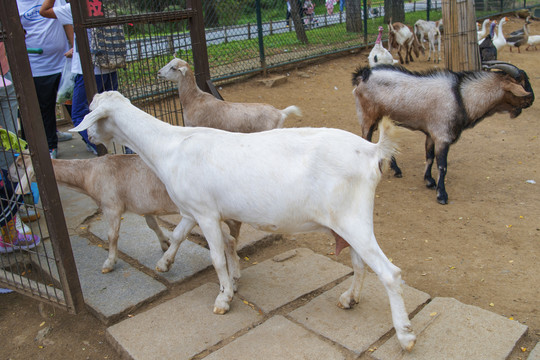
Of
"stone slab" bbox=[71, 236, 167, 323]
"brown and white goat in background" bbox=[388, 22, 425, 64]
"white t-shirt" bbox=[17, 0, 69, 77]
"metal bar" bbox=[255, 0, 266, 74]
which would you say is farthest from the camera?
"brown and white goat in background" bbox=[388, 22, 425, 64]

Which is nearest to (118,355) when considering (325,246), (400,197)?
(325,246)

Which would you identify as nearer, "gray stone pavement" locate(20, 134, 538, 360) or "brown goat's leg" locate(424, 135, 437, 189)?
"gray stone pavement" locate(20, 134, 538, 360)

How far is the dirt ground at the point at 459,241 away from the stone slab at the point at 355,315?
1.37 feet

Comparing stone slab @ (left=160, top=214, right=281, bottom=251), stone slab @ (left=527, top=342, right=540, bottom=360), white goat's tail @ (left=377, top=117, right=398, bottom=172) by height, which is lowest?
stone slab @ (left=527, top=342, right=540, bottom=360)

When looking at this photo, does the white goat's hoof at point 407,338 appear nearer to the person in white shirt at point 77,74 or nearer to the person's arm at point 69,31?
the person in white shirt at point 77,74

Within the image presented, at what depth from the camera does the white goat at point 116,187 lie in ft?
12.5

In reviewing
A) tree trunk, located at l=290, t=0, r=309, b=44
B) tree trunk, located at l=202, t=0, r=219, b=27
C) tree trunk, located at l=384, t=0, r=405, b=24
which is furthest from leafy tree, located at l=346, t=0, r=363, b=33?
tree trunk, located at l=202, t=0, r=219, b=27

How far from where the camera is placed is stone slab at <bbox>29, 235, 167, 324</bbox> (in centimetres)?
346

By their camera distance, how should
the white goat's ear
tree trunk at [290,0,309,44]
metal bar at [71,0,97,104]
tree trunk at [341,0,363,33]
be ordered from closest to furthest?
the white goat's ear
metal bar at [71,0,97,104]
tree trunk at [290,0,309,44]
tree trunk at [341,0,363,33]

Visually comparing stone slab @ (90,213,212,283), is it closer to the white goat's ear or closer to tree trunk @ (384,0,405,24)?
the white goat's ear

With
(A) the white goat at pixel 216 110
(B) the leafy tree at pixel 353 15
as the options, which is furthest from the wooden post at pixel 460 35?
(B) the leafy tree at pixel 353 15

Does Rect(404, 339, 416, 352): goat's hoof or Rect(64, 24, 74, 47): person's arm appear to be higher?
Rect(64, 24, 74, 47): person's arm

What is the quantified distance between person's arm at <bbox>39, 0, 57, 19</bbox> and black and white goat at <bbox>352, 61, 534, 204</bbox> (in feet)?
12.2

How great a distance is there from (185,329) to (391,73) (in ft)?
13.0
